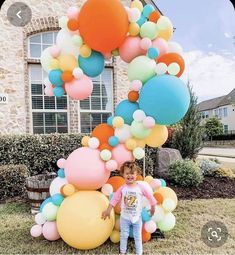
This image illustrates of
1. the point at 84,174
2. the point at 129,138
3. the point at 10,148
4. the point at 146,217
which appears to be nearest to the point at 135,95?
the point at 129,138

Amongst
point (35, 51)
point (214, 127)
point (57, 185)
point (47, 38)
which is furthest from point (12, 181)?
point (214, 127)

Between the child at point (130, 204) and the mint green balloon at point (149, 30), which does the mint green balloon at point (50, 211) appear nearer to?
the child at point (130, 204)

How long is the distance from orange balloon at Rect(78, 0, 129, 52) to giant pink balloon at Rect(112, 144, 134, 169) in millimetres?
1177

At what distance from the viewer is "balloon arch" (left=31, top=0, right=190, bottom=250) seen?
3758mm

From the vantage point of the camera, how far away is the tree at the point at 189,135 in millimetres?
9664

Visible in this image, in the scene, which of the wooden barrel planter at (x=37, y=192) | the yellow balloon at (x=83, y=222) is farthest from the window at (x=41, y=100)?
the yellow balloon at (x=83, y=222)

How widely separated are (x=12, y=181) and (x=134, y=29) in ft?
13.1

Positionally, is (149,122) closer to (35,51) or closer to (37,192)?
(37,192)

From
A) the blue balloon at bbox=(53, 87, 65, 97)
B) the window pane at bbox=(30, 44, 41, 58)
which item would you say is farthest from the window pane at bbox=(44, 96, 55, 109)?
the blue balloon at bbox=(53, 87, 65, 97)

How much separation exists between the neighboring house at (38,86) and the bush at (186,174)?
2785mm

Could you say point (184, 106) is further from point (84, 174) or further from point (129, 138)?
point (84, 174)

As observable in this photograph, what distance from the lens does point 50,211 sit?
407 centimetres

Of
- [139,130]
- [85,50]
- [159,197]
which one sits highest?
[85,50]

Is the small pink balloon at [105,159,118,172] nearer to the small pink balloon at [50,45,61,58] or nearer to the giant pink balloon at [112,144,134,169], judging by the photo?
the giant pink balloon at [112,144,134,169]
